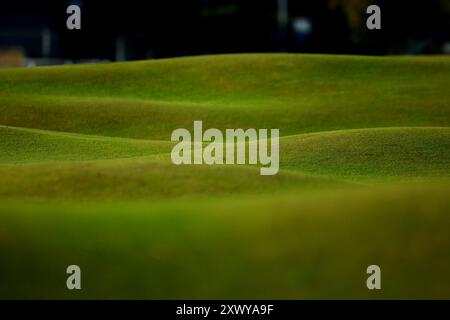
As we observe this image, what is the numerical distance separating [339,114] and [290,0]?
93.5 ft

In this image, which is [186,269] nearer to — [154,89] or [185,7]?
[154,89]

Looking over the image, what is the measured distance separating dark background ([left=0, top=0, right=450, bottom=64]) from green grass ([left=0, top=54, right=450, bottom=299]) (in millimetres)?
23012

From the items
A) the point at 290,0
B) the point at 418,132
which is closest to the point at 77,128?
the point at 418,132

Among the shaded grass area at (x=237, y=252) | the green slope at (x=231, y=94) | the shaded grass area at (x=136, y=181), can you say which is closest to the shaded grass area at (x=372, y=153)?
the shaded grass area at (x=136, y=181)

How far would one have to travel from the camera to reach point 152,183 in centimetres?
1007

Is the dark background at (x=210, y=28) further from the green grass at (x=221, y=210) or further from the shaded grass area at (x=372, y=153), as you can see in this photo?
the shaded grass area at (x=372, y=153)

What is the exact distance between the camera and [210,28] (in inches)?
1775

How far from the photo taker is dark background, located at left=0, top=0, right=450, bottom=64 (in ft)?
137

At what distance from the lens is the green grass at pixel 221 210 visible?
6.96 metres

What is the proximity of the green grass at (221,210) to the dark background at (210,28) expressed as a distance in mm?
23012

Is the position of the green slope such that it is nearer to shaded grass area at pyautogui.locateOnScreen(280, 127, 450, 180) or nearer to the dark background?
shaded grass area at pyautogui.locateOnScreen(280, 127, 450, 180)

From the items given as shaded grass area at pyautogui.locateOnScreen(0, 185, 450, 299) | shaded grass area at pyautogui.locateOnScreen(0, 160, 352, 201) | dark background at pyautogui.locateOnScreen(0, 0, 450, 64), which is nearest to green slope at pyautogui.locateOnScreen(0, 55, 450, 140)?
shaded grass area at pyautogui.locateOnScreen(0, 160, 352, 201)

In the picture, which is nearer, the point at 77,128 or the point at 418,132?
the point at 418,132

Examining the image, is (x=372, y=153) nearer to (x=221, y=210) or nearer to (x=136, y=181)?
(x=136, y=181)
